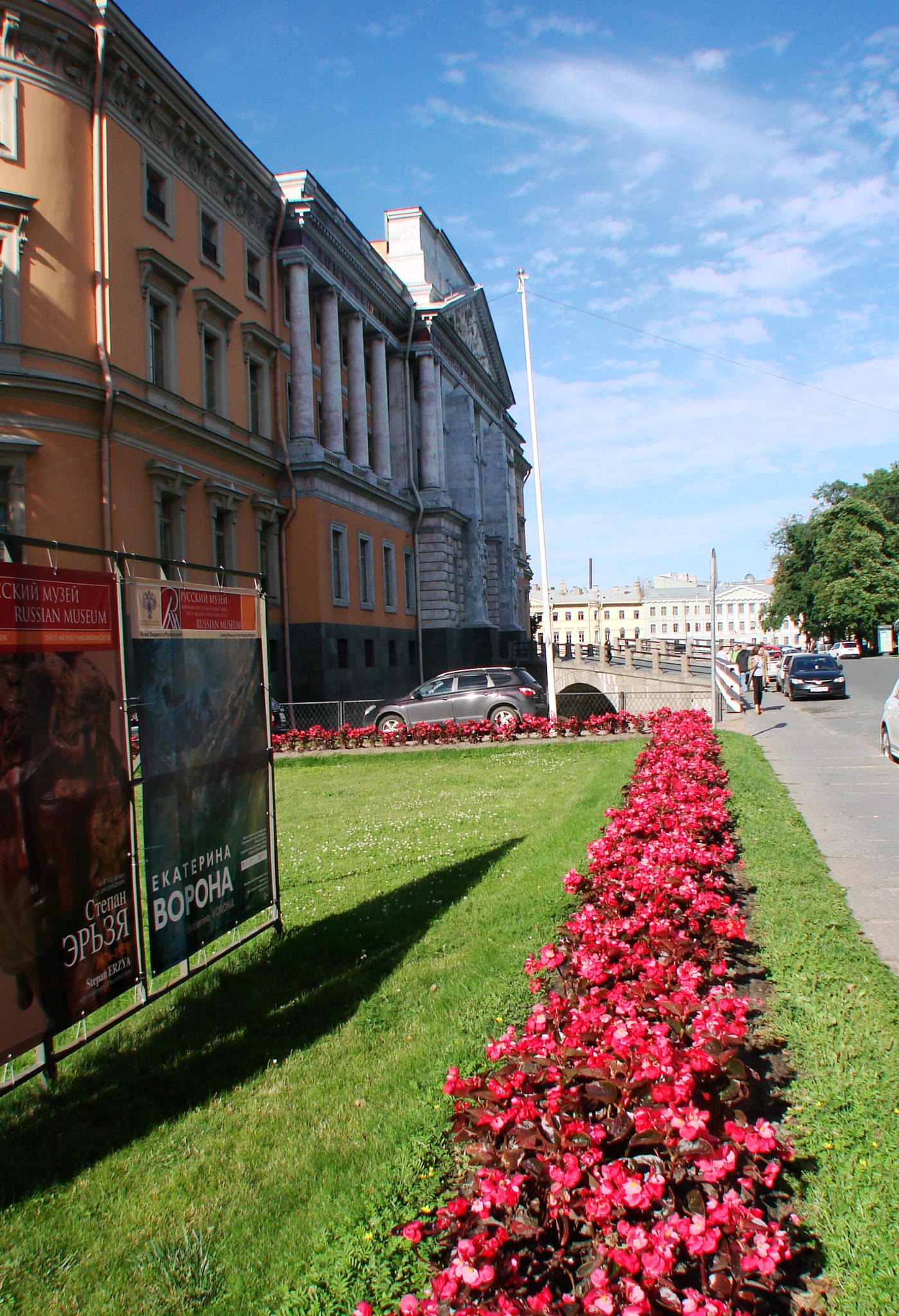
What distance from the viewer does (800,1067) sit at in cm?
421

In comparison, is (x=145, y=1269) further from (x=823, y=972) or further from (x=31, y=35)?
(x=31, y=35)

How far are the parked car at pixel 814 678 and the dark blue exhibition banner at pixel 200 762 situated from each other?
28.7 metres

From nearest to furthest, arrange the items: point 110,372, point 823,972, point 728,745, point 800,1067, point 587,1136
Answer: point 587,1136, point 800,1067, point 823,972, point 728,745, point 110,372

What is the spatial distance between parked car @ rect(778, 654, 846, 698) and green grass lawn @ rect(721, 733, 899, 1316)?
25.9 meters

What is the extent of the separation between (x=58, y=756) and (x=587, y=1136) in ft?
9.10

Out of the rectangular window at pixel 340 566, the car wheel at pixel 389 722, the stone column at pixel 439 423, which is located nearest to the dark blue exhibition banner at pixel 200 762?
the car wheel at pixel 389 722

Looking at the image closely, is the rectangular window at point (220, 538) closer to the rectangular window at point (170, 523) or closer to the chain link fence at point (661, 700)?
the rectangular window at point (170, 523)

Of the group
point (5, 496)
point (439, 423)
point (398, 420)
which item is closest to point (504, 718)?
point (5, 496)

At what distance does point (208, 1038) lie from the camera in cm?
509

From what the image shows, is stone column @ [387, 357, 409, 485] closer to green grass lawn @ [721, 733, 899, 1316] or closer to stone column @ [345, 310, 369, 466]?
stone column @ [345, 310, 369, 466]

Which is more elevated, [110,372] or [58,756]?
[110,372]

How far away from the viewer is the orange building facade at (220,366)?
19.9m

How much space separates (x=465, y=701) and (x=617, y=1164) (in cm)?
2049

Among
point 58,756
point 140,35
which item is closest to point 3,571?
point 58,756
